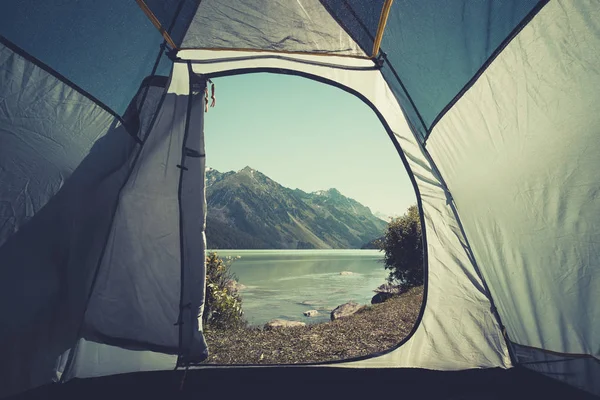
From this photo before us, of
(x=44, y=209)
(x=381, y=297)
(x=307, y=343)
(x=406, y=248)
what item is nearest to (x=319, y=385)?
(x=307, y=343)

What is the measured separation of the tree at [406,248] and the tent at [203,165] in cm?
799

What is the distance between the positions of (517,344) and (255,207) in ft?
633

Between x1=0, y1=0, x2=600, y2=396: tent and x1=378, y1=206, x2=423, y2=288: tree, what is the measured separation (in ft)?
26.2

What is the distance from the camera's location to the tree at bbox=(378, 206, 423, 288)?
412 inches

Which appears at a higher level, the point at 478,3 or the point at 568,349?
the point at 478,3

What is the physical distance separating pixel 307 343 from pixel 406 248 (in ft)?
24.4

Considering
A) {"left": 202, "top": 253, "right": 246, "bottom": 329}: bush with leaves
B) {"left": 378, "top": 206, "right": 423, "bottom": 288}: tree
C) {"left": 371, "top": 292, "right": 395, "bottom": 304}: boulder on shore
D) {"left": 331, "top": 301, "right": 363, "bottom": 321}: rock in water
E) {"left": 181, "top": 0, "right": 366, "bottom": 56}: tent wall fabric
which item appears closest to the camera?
{"left": 181, "top": 0, "right": 366, "bottom": 56}: tent wall fabric

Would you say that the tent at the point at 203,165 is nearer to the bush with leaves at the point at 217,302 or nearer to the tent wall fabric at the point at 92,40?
the tent wall fabric at the point at 92,40

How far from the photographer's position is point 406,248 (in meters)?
10.7

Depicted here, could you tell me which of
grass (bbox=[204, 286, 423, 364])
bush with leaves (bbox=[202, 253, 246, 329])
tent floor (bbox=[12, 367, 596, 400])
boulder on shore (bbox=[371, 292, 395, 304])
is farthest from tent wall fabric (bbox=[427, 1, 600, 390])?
boulder on shore (bbox=[371, 292, 395, 304])

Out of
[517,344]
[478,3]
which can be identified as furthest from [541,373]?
[478,3]

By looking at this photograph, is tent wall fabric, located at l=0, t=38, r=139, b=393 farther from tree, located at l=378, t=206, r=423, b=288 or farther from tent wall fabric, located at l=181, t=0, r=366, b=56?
tree, located at l=378, t=206, r=423, b=288

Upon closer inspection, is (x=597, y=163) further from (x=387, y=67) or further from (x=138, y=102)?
(x=138, y=102)

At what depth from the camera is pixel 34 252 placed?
1950mm
